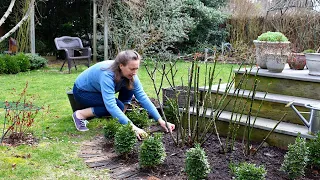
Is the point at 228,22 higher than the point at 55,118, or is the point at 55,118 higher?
the point at 228,22

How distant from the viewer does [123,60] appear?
3.69m

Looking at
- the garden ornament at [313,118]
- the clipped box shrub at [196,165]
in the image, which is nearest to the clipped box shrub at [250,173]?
the clipped box shrub at [196,165]

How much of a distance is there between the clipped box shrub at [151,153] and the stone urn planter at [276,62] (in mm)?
2141

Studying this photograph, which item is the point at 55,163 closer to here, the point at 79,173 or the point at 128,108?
the point at 79,173

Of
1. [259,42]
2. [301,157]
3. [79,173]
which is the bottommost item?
[79,173]

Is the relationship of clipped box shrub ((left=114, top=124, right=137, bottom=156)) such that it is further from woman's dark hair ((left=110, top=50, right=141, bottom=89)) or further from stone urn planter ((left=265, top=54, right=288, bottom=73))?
stone urn planter ((left=265, top=54, right=288, bottom=73))

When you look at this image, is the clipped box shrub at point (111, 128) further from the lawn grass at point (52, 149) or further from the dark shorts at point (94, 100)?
the dark shorts at point (94, 100)

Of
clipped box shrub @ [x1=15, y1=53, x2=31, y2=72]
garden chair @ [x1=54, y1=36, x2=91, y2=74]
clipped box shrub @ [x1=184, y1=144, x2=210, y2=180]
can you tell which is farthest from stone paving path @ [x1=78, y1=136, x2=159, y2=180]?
garden chair @ [x1=54, y1=36, x2=91, y2=74]

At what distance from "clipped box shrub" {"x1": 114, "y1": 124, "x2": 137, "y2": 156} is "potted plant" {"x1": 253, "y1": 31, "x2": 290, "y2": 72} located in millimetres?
2158

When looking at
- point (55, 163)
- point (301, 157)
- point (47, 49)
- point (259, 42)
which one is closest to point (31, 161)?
point (55, 163)

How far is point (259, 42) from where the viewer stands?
4.93 metres

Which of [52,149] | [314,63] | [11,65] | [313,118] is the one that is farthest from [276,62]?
[11,65]

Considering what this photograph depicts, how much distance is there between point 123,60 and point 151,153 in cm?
110

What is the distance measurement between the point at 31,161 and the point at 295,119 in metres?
2.63
